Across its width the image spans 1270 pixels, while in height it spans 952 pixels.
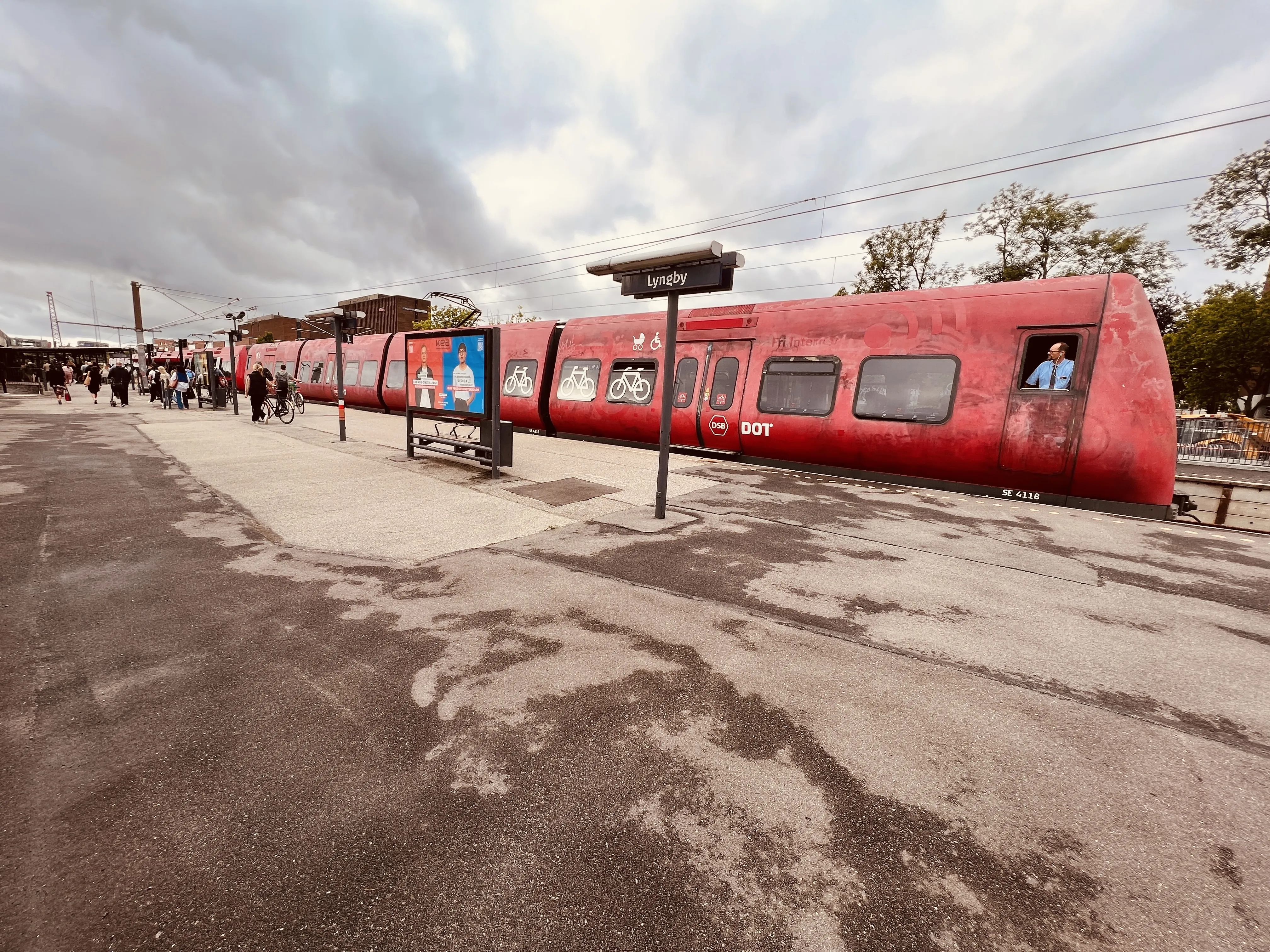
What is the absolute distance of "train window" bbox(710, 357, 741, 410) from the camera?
394 inches

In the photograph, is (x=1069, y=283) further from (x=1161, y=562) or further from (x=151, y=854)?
(x=151, y=854)

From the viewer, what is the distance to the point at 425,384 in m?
9.20

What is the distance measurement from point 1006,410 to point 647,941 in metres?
8.30

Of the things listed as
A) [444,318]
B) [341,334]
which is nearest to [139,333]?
[444,318]

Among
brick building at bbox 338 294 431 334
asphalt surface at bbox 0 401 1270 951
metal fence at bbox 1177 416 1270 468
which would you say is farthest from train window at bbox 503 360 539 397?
brick building at bbox 338 294 431 334

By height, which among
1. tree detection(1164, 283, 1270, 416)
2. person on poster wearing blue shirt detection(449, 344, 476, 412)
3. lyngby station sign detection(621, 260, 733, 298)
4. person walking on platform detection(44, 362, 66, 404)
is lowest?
person walking on platform detection(44, 362, 66, 404)

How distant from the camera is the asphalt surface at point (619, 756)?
155cm

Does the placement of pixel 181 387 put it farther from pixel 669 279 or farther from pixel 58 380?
pixel 669 279

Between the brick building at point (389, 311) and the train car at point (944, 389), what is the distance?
68.4 metres

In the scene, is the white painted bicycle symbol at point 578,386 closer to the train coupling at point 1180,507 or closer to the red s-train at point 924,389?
the red s-train at point 924,389

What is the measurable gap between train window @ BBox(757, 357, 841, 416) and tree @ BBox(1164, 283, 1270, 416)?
3084cm

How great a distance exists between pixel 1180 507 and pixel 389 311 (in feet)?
262

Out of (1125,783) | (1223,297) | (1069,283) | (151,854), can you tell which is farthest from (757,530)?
(1223,297)

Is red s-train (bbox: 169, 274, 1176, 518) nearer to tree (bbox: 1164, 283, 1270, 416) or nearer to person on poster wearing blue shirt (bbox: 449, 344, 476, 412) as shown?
person on poster wearing blue shirt (bbox: 449, 344, 476, 412)
